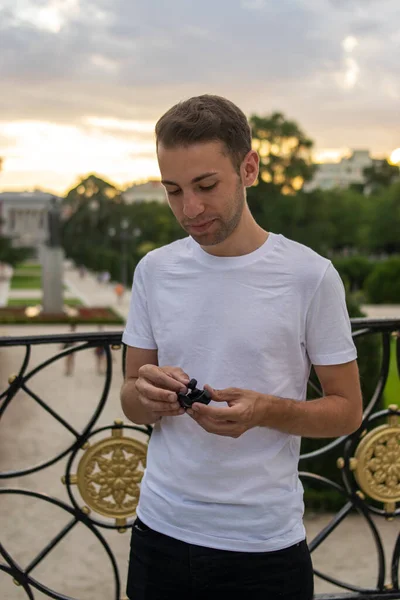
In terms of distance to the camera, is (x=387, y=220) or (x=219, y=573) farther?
(x=387, y=220)

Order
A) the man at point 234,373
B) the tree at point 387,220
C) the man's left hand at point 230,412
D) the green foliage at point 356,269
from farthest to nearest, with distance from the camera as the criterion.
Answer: the tree at point 387,220 < the green foliage at point 356,269 < the man at point 234,373 < the man's left hand at point 230,412

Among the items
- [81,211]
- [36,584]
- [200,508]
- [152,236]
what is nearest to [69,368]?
[36,584]

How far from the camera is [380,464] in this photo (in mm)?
2604

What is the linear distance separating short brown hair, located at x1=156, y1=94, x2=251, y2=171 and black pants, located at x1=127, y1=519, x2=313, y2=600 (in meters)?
0.81

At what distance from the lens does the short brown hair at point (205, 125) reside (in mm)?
1505

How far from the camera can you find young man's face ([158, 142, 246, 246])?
4.99ft

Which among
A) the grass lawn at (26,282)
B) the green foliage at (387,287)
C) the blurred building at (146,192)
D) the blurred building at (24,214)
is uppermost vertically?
the blurred building at (146,192)

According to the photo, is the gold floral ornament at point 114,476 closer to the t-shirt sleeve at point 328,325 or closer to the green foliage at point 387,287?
the t-shirt sleeve at point 328,325

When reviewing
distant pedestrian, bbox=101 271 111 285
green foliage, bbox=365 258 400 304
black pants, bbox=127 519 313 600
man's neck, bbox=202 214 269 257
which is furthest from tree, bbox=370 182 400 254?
black pants, bbox=127 519 313 600

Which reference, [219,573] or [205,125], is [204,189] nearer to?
[205,125]

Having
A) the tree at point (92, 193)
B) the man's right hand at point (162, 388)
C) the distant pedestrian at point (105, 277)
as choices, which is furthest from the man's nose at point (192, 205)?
the tree at point (92, 193)

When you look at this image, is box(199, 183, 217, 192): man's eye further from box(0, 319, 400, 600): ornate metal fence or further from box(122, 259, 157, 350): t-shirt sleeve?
box(0, 319, 400, 600): ornate metal fence

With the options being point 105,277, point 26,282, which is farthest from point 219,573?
point 26,282

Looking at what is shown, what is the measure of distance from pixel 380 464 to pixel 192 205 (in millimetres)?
1452
